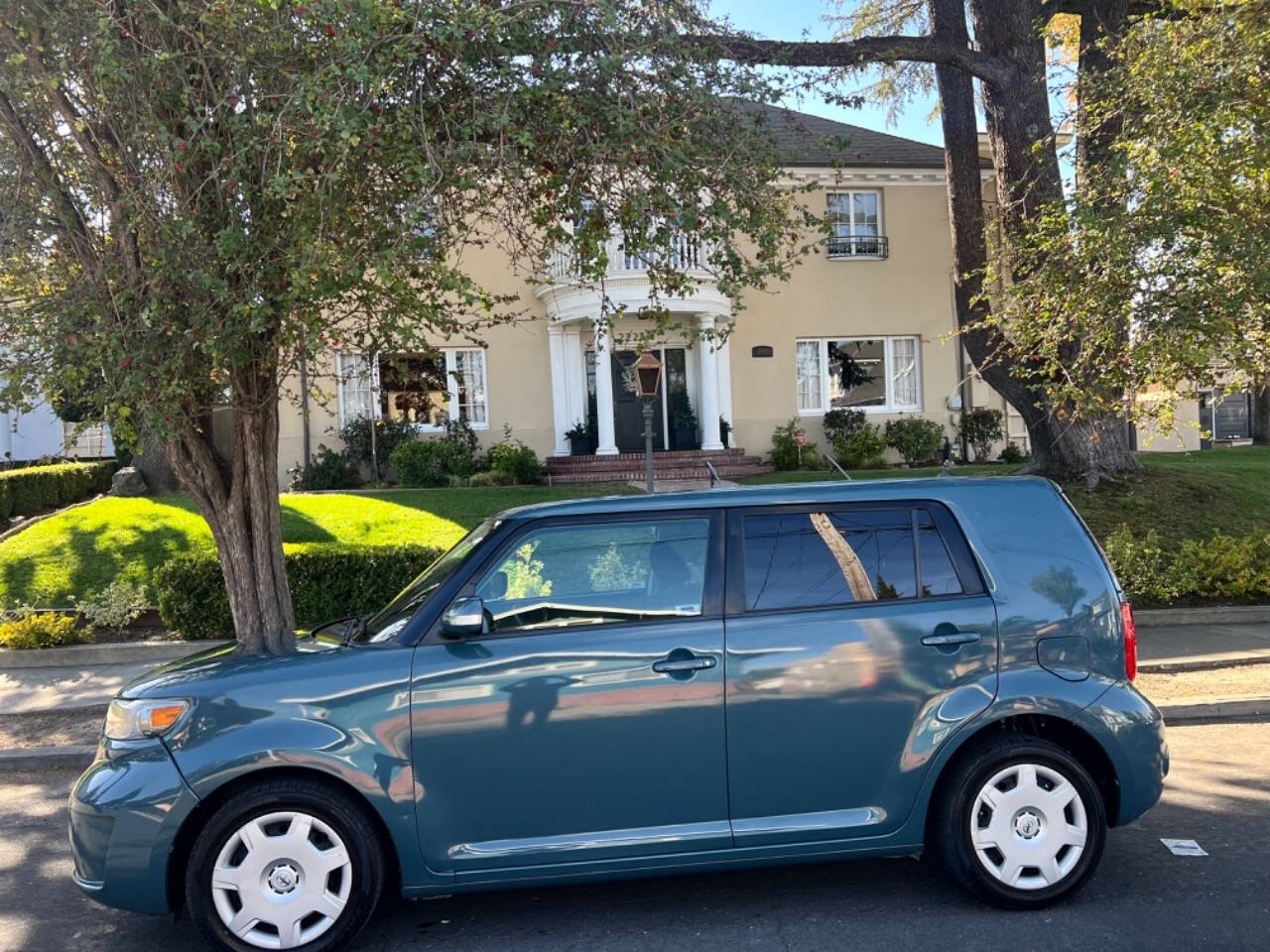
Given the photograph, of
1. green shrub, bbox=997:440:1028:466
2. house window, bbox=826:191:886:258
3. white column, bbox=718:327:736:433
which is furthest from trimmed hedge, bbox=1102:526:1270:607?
house window, bbox=826:191:886:258

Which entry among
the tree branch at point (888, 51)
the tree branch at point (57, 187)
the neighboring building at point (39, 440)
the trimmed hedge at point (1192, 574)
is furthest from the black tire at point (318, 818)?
the neighboring building at point (39, 440)

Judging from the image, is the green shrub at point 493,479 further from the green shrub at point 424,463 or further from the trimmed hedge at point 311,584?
the trimmed hedge at point 311,584

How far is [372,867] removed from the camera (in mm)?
3693

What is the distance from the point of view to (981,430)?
2005 cm

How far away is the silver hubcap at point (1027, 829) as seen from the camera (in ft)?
13.0

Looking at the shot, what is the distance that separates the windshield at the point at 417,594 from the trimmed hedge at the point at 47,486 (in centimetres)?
1381

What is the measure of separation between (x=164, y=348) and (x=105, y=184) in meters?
1.31

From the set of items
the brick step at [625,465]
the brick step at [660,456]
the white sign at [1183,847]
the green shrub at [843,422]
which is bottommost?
the white sign at [1183,847]

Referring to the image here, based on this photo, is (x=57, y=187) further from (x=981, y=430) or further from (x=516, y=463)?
(x=981, y=430)

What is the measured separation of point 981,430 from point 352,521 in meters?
13.3

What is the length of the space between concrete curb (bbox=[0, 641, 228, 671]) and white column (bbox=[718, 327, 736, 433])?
12.4 meters

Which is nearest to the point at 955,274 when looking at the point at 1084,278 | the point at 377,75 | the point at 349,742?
the point at 1084,278

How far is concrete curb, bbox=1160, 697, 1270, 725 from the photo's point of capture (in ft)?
23.1

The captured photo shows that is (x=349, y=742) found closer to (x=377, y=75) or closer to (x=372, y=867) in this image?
(x=372, y=867)
